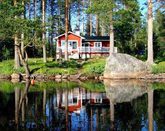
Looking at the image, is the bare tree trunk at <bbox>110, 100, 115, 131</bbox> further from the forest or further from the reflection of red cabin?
the reflection of red cabin

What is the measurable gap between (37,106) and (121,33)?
1784 inches

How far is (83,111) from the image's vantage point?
19.5 m

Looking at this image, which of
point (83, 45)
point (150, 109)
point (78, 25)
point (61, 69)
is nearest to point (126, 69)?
point (61, 69)

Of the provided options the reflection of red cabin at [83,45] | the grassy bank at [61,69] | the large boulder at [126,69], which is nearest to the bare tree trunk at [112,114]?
the large boulder at [126,69]

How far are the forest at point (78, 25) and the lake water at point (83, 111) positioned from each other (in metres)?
13.4

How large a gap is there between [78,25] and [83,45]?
23484 mm

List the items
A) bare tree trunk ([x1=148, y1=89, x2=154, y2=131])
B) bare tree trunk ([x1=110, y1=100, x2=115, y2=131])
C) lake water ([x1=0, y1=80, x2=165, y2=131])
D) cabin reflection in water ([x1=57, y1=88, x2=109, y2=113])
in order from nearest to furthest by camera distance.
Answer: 1. bare tree trunk ([x1=148, y1=89, x2=154, y2=131])
2. lake water ([x1=0, y1=80, x2=165, y2=131])
3. bare tree trunk ([x1=110, y1=100, x2=115, y2=131])
4. cabin reflection in water ([x1=57, y1=88, x2=109, y2=113])

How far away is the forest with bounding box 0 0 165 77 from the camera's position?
3916 cm

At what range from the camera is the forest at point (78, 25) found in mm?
39156

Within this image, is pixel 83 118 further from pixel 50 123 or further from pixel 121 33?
pixel 121 33

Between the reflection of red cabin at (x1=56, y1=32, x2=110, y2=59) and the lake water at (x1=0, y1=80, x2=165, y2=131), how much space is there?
33.5m

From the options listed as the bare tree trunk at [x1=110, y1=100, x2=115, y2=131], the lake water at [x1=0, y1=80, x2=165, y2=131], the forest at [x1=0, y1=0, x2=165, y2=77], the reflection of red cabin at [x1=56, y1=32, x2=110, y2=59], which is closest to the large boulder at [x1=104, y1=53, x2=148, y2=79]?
the forest at [x1=0, y1=0, x2=165, y2=77]

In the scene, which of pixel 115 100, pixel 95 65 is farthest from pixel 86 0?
pixel 115 100

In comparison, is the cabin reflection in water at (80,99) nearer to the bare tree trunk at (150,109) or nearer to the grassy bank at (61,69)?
the bare tree trunk at (150,109)
